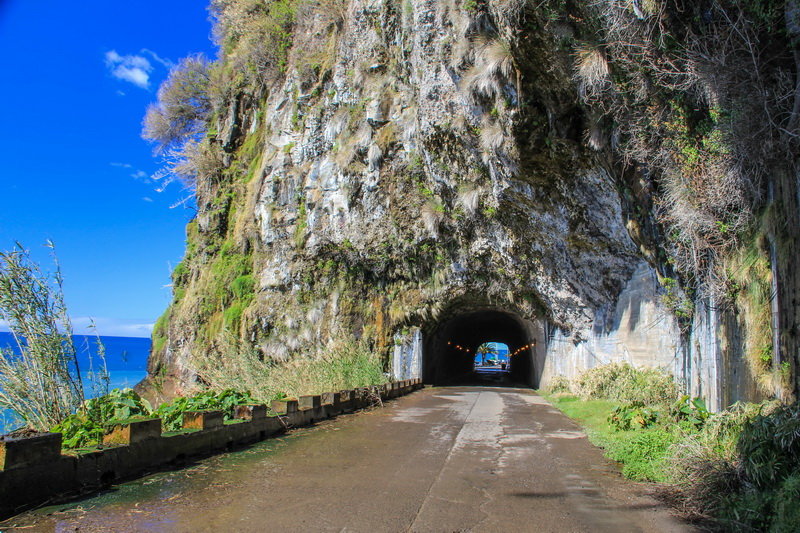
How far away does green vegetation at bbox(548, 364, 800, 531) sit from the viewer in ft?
11.8

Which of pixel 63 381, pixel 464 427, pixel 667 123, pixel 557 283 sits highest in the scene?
pixel 667 123

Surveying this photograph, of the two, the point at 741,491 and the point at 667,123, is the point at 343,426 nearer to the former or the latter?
the point at 741,491

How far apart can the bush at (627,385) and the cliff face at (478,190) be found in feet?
1.85

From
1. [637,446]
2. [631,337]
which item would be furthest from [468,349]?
[637,446]

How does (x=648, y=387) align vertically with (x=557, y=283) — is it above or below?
below

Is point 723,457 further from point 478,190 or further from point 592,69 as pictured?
point 478,190

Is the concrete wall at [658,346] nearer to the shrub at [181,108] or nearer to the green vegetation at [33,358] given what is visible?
the green vegetation at [33,358]

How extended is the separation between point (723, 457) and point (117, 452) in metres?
5.63

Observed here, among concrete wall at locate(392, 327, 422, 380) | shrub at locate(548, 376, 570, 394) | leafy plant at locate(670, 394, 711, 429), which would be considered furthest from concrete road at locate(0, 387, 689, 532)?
concrete wall at locate(392, 327, 422, 380)

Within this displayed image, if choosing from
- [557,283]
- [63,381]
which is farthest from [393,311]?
[63,381]

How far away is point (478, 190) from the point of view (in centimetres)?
1514

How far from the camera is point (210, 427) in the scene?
6172 mm

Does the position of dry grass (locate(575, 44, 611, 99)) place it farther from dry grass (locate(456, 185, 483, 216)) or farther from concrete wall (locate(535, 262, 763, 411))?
dry grass (locate(456, 185, 483, 216))

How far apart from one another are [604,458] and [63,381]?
20.8 ft
